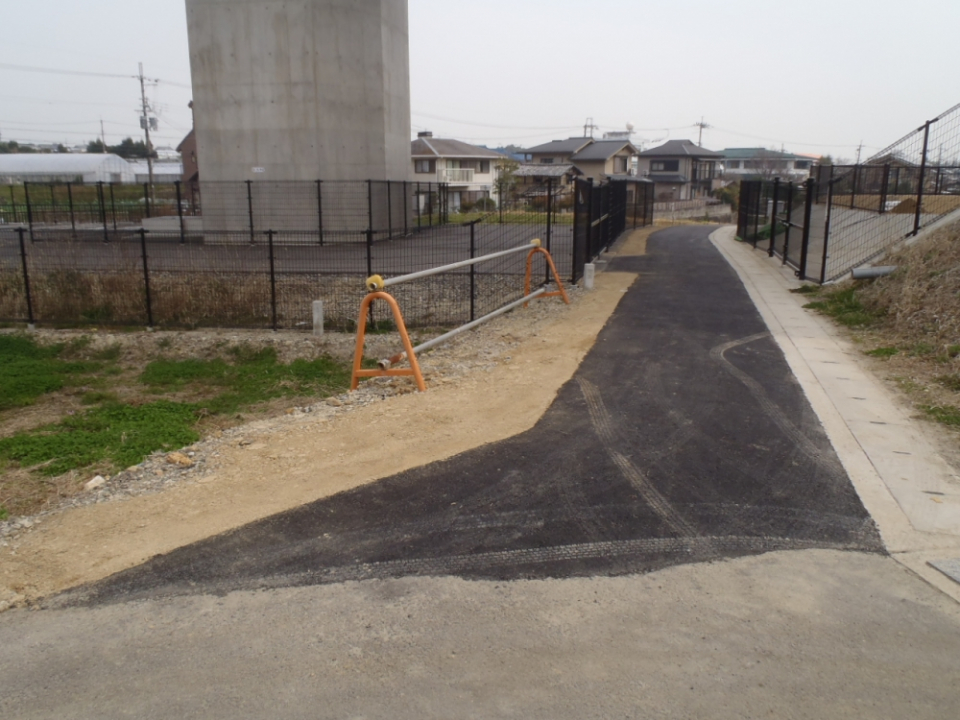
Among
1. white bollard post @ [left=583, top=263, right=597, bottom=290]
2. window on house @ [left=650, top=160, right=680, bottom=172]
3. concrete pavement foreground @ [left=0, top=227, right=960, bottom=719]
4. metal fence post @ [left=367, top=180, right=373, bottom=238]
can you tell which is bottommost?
concrete pavement foreground @ [left=0, top=227, right=960, bottom=719]

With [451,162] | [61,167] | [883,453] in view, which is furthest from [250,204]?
[61,167]

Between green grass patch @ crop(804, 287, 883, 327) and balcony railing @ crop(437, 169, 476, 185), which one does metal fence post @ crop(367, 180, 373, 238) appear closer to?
green grass patch @ crop(804, 287, 883, 327)

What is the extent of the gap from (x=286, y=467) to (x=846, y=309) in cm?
998

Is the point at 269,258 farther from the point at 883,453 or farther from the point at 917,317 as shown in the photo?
the point at 883,453

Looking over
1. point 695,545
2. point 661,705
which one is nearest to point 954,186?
point 695,545

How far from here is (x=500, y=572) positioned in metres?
4.48

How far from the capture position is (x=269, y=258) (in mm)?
14641

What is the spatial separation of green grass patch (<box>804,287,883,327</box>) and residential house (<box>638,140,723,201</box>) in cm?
6191

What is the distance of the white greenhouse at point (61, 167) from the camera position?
67.6 m

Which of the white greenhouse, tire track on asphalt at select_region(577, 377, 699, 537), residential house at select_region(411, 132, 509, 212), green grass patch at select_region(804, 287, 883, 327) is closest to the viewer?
tire track on asphalt at select_region(577, 377, 699, 537)

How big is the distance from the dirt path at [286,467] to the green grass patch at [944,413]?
364 cm

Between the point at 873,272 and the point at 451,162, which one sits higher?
the point at 451,162

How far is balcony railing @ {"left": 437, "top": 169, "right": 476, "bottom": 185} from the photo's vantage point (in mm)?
65312

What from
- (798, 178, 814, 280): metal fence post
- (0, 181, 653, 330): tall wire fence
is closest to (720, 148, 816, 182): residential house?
(0, 181, 653, 330): tall wire fence
